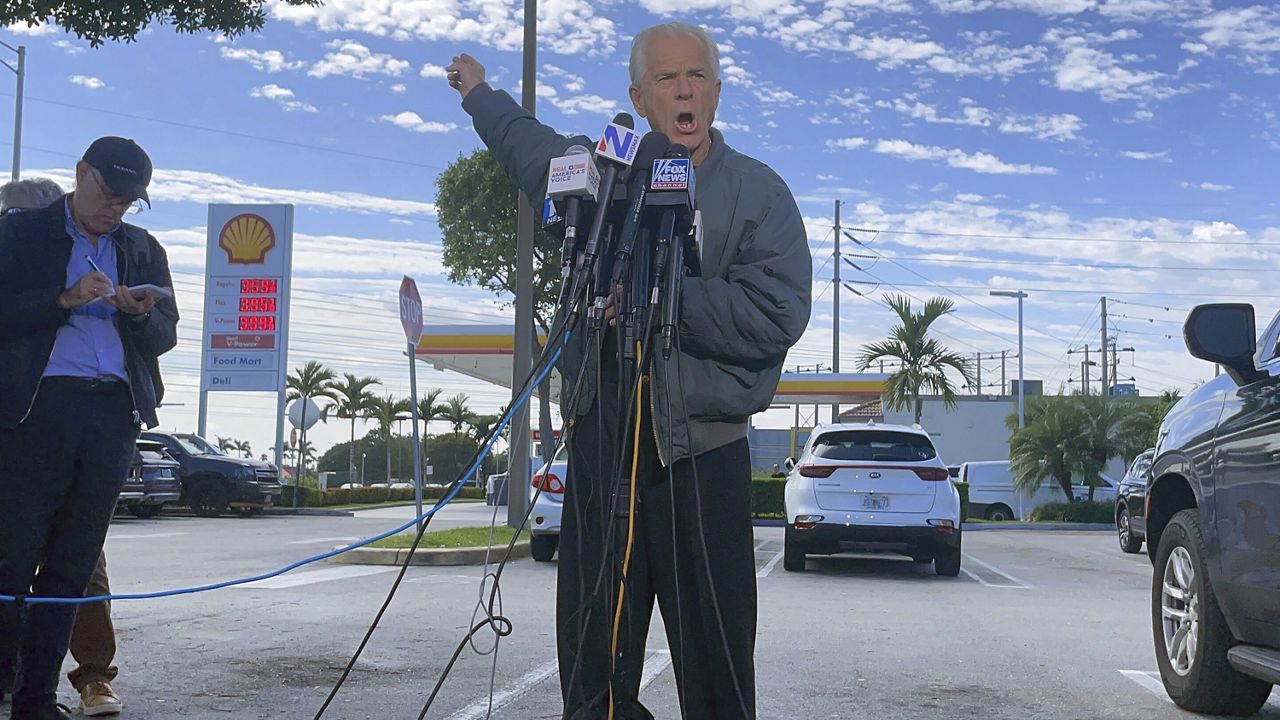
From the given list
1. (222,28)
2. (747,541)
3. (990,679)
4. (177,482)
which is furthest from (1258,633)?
(177,482)

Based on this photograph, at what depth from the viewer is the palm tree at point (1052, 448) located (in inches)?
1385

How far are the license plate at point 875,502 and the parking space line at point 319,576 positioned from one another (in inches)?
182

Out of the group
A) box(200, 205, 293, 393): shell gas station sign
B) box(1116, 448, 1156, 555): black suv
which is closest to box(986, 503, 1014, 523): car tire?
box(1116, 448, 1156, 555): black suv

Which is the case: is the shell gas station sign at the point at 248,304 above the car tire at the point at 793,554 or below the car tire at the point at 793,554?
above

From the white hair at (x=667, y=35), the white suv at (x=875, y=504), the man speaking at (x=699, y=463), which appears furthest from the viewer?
the white suv at (x=875, y=504)

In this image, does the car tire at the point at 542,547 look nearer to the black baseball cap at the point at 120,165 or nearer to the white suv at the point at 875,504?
the white suv at the point at 875,504

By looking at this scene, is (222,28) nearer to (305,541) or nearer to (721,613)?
(721,613)

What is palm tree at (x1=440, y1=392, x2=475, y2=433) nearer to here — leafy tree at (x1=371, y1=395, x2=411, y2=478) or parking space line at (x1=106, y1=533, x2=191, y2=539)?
leafy tree at (x1=371, y1=395, x2=411, y2=478)

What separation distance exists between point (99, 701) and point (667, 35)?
306cm

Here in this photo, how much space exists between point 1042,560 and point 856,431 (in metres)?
4.45

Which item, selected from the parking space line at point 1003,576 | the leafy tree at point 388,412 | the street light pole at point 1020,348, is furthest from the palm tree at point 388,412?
the parking space line at point 1003,576

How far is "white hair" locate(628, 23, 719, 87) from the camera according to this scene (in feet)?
9.06

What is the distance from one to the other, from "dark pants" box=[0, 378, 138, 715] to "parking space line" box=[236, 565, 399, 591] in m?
5.22

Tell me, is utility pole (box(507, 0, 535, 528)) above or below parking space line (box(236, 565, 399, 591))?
above
